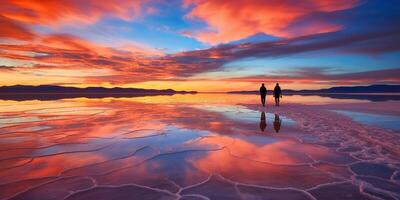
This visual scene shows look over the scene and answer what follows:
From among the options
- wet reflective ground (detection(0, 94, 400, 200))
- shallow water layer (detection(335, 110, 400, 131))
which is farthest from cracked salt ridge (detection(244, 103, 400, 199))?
shallow water layer (detection(335, 110, 400, 131))

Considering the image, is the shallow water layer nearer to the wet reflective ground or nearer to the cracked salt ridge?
the wet reflective ground

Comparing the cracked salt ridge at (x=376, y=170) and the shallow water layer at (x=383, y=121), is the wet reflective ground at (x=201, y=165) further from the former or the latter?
the shallow water layer at (x=383, y=121)

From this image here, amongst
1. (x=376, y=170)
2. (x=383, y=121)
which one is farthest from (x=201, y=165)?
(x=383, y=121)

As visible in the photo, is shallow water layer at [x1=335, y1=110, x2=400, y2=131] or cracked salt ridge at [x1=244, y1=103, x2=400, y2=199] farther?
shallow water layer at [x1=335, y1=110, x2=400, y2=131]

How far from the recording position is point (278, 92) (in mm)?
21141

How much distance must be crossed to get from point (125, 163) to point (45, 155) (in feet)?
6.90

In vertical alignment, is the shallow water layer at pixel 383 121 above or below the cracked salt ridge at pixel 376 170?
above

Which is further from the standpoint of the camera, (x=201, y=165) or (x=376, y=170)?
(x=201, y=165)

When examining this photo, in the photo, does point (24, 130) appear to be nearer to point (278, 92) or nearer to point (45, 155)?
point (45, 155)

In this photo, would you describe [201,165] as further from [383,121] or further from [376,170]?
[383,121]

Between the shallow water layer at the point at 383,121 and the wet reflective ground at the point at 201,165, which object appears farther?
the shallow water layer at the point at 383,121

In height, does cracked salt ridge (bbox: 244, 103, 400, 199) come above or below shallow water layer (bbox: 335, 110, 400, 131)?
below

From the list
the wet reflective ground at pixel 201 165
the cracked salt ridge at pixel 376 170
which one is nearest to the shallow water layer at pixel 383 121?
the wet reflective ground at pixel 201 165

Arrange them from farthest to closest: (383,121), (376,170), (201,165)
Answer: (383,121)
(201,165)
(376,170)
